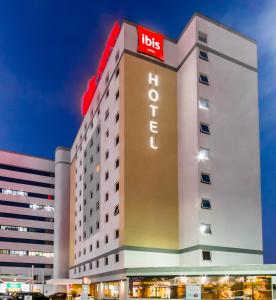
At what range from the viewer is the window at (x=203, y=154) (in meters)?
54.4

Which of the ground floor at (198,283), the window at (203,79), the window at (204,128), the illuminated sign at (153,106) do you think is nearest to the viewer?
the ground floor at (198,283)

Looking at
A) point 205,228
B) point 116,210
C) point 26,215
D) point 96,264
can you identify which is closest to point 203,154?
point 205,228

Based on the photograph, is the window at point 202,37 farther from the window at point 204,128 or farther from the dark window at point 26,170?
the dark window at point 26,170

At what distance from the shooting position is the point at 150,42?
199 feet

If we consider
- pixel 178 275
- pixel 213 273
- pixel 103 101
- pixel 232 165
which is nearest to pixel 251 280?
pixel 213 273

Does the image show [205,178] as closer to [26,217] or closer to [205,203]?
[205,203]

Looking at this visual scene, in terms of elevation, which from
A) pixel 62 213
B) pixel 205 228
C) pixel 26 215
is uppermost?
pixel 26 215

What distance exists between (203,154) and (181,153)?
172 inches

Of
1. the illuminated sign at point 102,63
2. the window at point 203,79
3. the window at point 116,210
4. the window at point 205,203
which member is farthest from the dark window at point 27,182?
the window at point 205,203

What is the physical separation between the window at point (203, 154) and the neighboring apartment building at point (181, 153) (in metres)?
0.14

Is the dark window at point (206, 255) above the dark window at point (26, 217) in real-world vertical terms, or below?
below

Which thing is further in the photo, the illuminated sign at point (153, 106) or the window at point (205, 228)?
the illuminated sign at point (153, 106)

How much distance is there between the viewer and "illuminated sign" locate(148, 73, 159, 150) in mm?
58031

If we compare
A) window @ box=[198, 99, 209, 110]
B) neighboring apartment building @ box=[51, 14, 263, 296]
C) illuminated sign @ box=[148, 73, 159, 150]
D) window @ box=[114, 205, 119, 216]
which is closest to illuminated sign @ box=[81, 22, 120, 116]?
neighboring apartment building @ box=[51, 14, 263, 296]
